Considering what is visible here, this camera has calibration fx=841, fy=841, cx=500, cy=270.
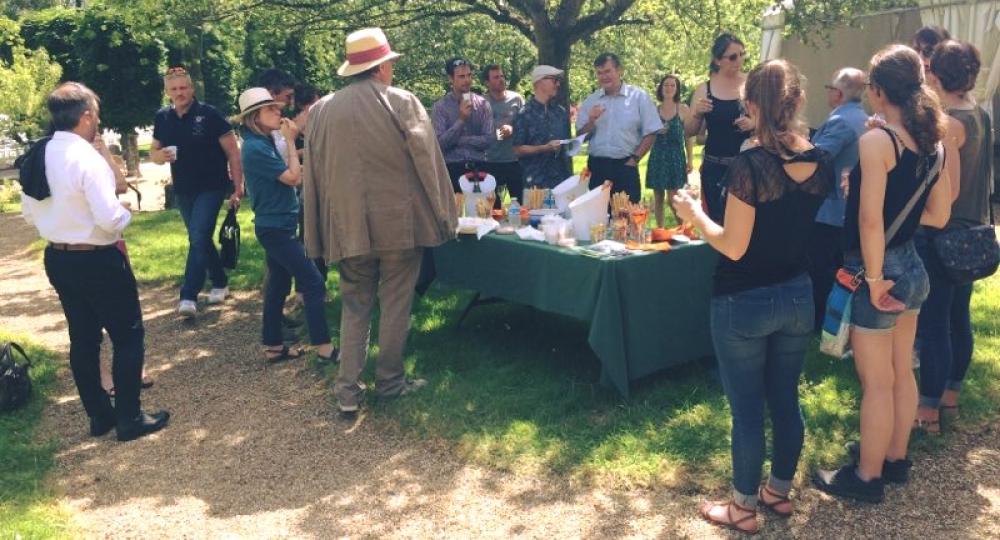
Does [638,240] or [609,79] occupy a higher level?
[609,79]

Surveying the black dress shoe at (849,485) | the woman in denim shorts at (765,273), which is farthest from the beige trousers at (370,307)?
the black dress shoe at (849,485)

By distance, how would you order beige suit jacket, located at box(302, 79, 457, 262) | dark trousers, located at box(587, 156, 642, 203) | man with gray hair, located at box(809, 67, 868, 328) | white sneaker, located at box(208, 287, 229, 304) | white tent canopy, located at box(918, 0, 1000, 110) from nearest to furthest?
beige suit jacket, located at box(302, 79, 457, 262) < man with gray hair, located at box(809, 67, 868, 328) < dark trousers, located at box(587, 156, 642, 203) < white sneaker, located at box(208, 287, 229, 304) < white tent canopy, located at box(918, 0, 1000, 110)

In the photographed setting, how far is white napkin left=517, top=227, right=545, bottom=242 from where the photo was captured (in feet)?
15.0

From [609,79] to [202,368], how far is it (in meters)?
3.47

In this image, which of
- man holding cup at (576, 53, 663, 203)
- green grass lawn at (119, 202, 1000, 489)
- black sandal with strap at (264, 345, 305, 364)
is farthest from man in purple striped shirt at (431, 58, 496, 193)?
black sandal with strap at (264, 345, 305, 364)

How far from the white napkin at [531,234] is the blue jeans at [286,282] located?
1.38m

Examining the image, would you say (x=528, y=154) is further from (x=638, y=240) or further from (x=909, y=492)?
(x=909, y=492)

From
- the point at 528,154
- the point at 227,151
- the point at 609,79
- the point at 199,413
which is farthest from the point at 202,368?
the point at 609,79

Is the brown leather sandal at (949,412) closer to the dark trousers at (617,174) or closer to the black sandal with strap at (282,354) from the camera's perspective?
the dark trousers at (617,174)

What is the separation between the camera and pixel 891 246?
10.1 feet

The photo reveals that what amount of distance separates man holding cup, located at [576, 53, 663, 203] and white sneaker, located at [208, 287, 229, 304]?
10.6ft

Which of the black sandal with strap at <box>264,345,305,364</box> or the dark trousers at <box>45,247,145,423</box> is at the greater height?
the dark trousers at <box>45,247,145,423</box>

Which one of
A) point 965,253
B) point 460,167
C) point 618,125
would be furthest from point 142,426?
point 965,253

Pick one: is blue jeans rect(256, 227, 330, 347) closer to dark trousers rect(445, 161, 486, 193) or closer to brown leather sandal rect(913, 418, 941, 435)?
dark trousers rect(445, 161, 486, 193)
